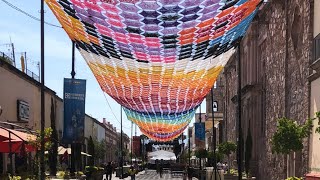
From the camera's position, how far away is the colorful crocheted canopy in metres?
13.1

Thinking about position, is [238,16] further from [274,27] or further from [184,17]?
[274,27]

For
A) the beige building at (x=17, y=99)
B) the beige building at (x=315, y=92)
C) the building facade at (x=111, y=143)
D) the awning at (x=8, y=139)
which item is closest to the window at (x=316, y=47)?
the beige building at (x=315, y=92)

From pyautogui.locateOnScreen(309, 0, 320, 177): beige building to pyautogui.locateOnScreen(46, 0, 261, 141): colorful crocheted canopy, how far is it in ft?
9.34

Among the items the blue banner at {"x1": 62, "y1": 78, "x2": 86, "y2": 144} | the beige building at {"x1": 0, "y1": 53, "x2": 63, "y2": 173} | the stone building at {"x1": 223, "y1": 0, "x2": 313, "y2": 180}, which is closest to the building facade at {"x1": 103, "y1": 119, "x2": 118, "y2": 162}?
the stone building at {"x1": 223, "y1": 0, "x2": 313, "y2": 180}

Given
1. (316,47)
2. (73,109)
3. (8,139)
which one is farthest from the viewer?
(73,109)

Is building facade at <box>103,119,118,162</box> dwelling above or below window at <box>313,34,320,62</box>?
below

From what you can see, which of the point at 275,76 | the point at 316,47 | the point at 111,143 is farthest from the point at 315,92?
the point at 111,143

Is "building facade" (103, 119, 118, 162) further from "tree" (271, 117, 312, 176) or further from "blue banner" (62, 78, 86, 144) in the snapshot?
"tree" (271, 117, 312, 176)

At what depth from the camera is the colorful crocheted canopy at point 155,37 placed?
42.9 ft

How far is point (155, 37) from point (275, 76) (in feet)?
56.0

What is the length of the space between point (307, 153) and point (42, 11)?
11512mm

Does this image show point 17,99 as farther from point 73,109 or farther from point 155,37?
point 155,37

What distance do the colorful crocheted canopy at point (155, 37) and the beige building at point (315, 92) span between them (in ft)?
9.34

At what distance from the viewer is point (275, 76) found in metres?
30.9
